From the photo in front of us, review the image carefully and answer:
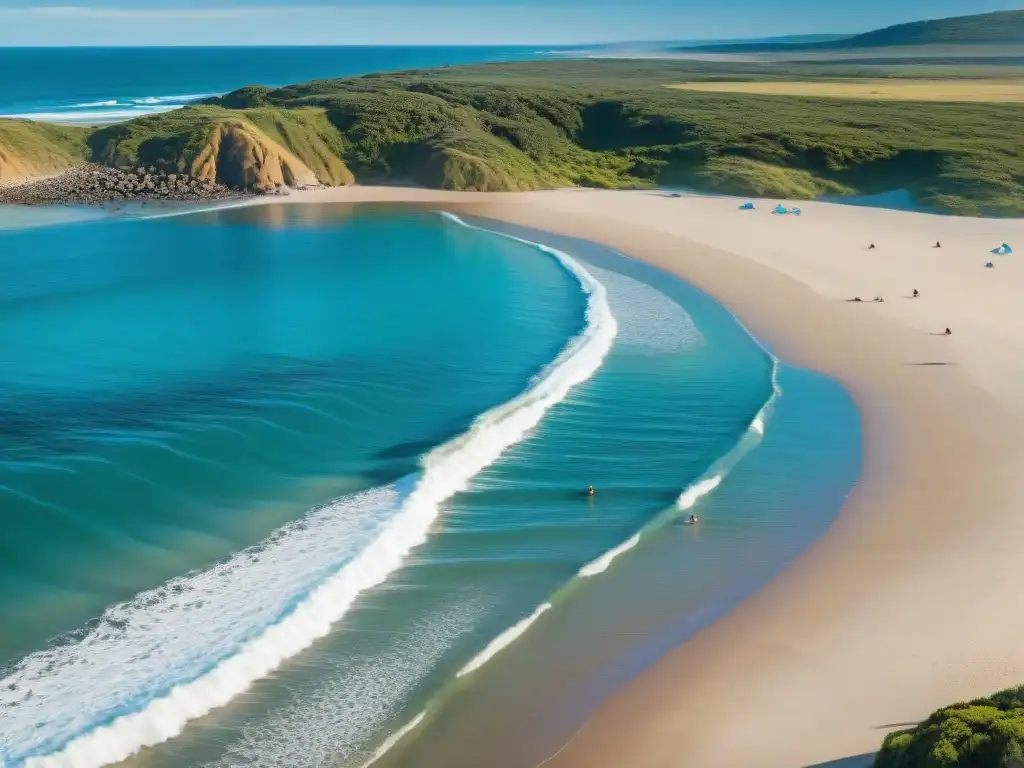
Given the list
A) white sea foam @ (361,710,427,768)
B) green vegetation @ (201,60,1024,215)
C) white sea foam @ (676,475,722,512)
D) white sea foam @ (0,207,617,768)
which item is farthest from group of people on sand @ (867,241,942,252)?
white sea foam @ (361,710,427,768)

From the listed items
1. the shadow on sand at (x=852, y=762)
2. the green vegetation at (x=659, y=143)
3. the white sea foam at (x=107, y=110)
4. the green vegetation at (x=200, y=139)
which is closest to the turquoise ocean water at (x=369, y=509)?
the shadow on sand at (x=852, y=762)

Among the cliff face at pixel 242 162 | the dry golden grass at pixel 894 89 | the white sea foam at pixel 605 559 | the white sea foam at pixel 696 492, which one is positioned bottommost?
the white sea foam at pixel 605 559

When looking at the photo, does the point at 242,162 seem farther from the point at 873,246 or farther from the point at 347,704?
the point at 347,704

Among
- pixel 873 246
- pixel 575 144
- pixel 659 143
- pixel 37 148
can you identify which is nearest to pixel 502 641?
pixel 873 246

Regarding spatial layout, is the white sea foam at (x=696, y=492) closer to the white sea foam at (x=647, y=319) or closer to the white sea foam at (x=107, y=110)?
the white sea foam at (x=647, y=319)

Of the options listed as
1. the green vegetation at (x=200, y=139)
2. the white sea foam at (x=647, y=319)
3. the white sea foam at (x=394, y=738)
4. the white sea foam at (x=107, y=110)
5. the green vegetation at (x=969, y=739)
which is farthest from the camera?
the white sea foam at (x=107, y=110)

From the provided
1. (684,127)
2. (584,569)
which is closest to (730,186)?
(684,127)

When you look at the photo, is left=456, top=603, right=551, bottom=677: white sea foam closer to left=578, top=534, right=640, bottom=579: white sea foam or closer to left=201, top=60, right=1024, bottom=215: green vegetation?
left=578, top=534, right=640, bottom=579: white sea foam
